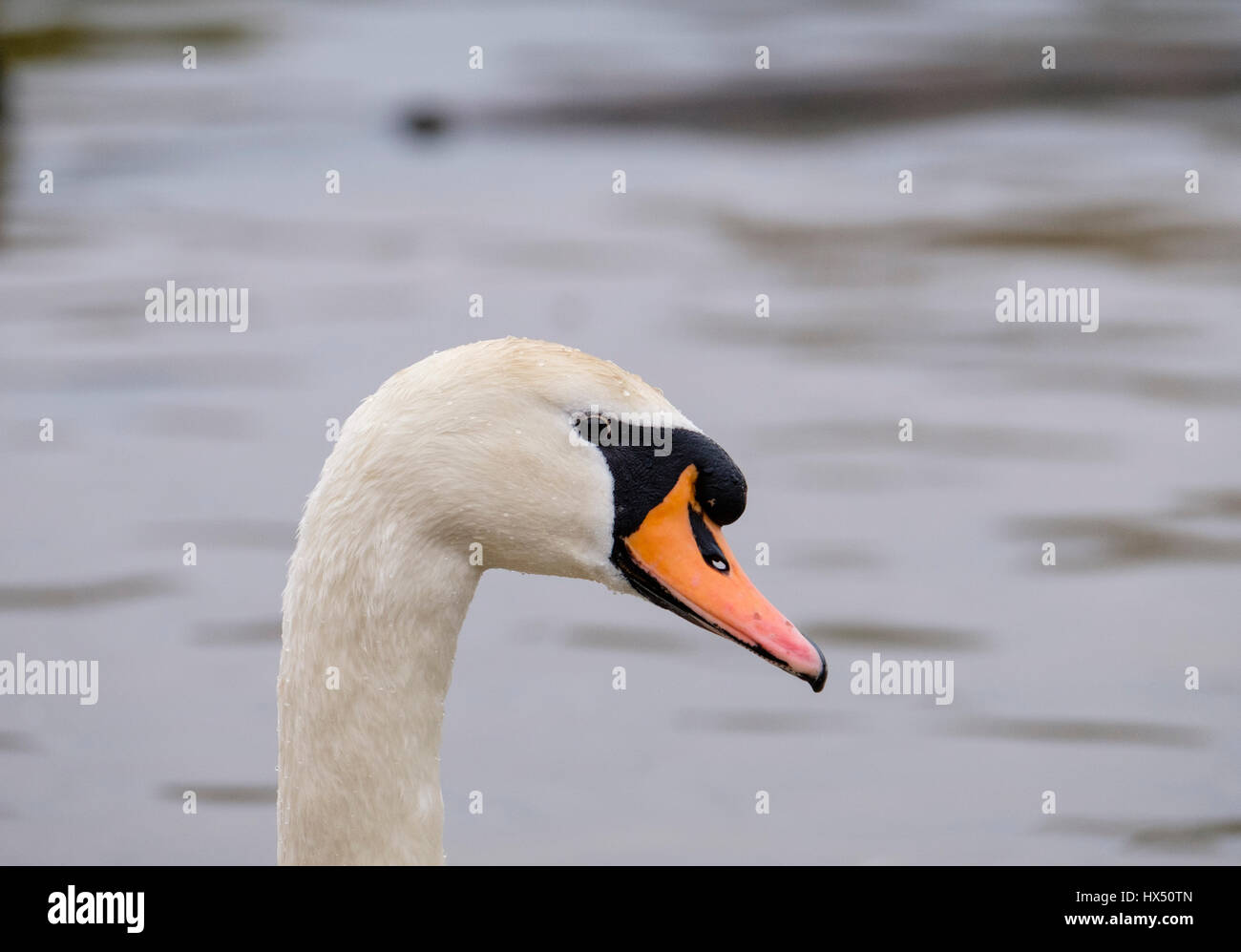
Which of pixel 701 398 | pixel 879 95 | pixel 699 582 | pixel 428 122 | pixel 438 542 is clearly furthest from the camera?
pixel 879 95

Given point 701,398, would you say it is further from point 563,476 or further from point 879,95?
point 879,95

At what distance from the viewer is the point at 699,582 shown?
282 centimetres

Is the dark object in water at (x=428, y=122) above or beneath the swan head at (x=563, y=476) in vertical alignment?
above

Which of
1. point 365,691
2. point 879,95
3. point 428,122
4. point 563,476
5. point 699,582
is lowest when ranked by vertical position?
point 365,691

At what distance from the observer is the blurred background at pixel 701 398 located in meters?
5.27

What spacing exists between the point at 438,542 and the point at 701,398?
5.26m

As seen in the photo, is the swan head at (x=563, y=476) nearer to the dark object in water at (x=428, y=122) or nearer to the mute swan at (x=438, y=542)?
the mute swan at (x=438, y=542)

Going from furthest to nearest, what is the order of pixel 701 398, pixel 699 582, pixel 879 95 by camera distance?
pixel 879 95 < pixel 701 398 < pixel 699 582

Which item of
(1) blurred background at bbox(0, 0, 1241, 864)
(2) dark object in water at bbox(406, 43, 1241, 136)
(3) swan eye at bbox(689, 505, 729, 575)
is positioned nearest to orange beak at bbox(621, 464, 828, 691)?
(3) swan eye at bbox(689, 505, 729, 575)

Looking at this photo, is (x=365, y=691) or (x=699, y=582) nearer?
(x=365, y=691)

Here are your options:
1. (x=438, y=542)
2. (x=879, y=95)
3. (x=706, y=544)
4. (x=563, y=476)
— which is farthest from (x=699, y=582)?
(x=879, y=95)

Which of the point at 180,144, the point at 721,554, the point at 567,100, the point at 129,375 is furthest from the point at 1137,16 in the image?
the point at 721,554

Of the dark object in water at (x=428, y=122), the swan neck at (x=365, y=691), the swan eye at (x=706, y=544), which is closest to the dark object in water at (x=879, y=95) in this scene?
the dark object in water at (x=428, y=122)
